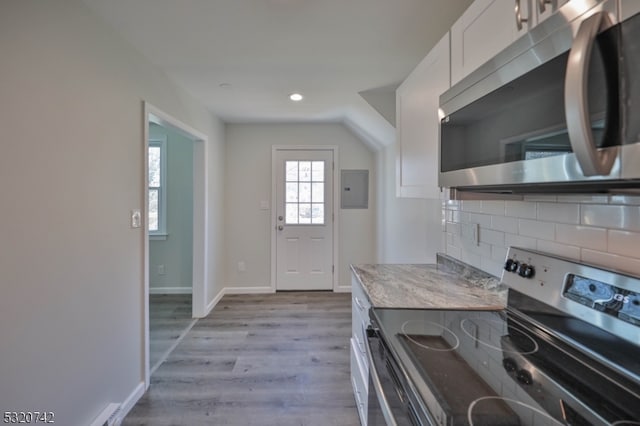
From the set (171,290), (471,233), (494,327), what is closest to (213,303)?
(171,290)

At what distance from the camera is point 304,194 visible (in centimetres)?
418

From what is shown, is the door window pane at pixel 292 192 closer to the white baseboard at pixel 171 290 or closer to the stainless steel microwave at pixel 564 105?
the white baseboard at pixel 171 290

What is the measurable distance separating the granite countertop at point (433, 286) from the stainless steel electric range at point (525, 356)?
0.08 m

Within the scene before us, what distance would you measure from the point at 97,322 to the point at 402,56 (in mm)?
2387

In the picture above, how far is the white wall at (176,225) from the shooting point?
4043 mm

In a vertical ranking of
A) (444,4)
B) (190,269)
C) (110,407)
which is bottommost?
(110,407)

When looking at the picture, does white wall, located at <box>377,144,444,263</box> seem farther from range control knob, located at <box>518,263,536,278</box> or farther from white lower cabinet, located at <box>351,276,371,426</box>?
range control knob, located at <box>518,263,536,278</box>

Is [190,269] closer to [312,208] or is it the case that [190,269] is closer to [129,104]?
[312,208]

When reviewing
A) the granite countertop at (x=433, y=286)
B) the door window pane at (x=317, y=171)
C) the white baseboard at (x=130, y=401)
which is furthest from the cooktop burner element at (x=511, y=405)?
the door window pane at (x=317, y=171)

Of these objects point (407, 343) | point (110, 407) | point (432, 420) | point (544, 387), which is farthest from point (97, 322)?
point (544, 387)

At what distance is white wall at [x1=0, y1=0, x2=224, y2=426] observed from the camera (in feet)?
3.85

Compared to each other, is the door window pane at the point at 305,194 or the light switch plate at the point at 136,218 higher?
the door window pane at the point at 305,194

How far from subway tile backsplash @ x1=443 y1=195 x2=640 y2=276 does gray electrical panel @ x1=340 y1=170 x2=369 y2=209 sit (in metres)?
2.44

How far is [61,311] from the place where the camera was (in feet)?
4.61
